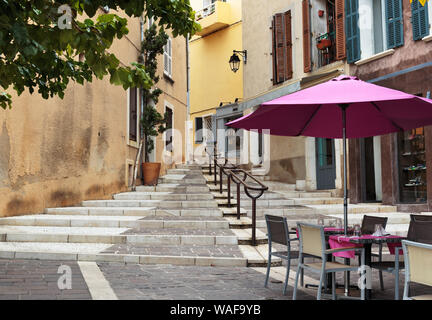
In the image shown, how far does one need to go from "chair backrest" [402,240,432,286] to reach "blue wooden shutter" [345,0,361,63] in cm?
984

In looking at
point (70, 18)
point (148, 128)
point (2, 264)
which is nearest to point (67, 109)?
point (148, 128)

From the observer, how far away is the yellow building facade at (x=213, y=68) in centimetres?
2134

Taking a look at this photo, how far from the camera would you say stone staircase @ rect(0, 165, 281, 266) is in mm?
7176

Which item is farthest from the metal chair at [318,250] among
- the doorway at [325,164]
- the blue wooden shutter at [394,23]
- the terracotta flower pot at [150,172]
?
the terracotta flower pot at [150,172]

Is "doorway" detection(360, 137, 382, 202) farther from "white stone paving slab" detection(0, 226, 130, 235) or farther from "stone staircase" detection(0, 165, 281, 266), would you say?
"white stone paving slab" detection(0, 226, 130, 235)

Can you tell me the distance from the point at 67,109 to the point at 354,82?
764cm

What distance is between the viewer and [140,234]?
27.4ft

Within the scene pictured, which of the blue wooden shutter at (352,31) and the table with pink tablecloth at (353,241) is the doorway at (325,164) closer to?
the blue wooden shutter at (352,31)

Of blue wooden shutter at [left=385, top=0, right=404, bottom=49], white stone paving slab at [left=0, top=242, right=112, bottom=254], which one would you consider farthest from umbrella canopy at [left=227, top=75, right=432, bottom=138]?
blue wooden shutter at [left=385, top=0, right=404, bottom=49]

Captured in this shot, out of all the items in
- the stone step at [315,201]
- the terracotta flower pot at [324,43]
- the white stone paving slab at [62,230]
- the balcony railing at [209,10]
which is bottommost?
the white stone paving slab at [62,230]

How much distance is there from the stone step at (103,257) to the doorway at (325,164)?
7.42 metres

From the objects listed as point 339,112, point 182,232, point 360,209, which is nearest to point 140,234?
point 182,232

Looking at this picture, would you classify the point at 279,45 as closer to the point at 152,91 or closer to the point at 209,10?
the point at 152,91

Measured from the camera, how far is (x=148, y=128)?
1456 centimetres
